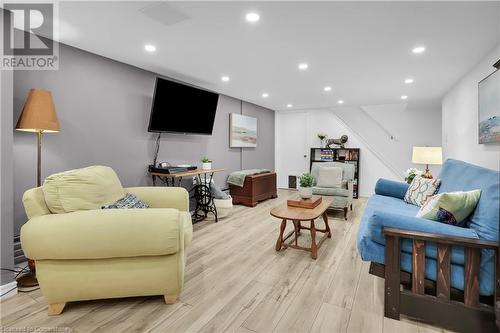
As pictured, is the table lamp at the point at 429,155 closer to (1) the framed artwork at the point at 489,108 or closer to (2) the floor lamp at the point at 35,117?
(1) the framed artwork at the point at 489,108

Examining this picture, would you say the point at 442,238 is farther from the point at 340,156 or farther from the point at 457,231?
the point at 340,156

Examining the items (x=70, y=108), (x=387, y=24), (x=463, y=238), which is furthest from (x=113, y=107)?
(x=463, y=238)

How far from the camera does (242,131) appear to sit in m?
→ 5.62

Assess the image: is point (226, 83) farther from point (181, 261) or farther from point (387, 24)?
point (181, 261)

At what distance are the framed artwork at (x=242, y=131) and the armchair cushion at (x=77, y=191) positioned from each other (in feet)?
11.1

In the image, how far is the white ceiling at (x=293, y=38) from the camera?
1935mm

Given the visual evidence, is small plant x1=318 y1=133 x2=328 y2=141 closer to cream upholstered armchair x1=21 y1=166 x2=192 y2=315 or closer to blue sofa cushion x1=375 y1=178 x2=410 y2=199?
blue sofa cushion x1=375 y1=178 x2=410 y2=199

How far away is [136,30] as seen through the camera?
7.54ft

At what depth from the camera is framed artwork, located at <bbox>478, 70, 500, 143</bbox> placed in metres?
2.38

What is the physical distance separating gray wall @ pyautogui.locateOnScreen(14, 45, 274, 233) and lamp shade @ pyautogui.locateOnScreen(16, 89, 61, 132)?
1.05 feet

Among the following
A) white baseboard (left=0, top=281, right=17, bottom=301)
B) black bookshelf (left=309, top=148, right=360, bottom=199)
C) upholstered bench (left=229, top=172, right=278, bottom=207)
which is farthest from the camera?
black bookshelf (left=309, top=148, right=360, bottom=199)

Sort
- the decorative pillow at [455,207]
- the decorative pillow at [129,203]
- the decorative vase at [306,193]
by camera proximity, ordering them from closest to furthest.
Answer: the decorative pillow at [455,207] < the decorative pillow at [129,203] < the decorative vase at [306,193]
